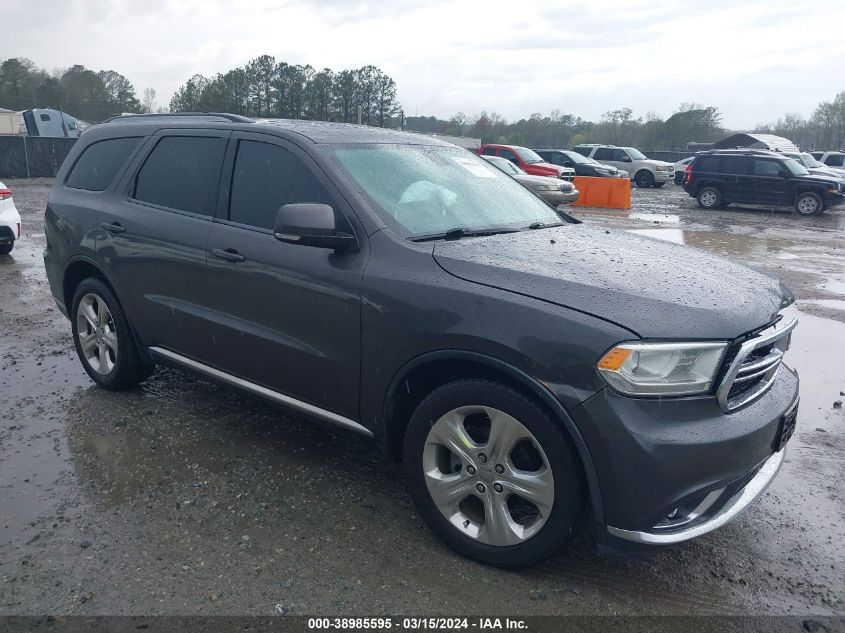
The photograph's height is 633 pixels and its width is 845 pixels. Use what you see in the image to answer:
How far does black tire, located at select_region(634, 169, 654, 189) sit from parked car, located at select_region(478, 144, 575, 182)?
7.14 meters

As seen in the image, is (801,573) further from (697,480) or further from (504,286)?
(504,286)

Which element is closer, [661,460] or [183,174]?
[661,460]

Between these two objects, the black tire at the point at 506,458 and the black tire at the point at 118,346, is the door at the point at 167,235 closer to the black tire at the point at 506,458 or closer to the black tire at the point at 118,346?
the black tire at the point at 118,346

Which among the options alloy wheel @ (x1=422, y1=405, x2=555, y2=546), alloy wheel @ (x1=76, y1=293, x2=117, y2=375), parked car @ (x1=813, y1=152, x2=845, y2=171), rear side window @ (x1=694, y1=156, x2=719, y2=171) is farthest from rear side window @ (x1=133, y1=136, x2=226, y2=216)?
parked car @ (x1=813, y1=152, x2=845, y2=171)

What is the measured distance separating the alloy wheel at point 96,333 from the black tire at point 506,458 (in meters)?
2.61

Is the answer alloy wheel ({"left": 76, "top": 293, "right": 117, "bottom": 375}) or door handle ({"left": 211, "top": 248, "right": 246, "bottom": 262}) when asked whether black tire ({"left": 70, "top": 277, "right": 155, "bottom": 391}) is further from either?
door handle ({"left": 211, "top": 248, "right": 246, "bottom": 262})

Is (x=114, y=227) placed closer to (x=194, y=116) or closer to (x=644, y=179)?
(x=194, y=116)

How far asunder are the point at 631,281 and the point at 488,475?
97 centimetres

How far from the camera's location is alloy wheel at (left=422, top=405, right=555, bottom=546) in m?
2.70

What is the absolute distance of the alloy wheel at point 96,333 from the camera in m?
4.68

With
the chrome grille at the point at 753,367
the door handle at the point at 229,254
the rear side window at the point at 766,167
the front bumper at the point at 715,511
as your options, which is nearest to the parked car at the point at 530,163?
the rear side window at the point at 766,167

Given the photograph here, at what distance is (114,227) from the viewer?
441cm

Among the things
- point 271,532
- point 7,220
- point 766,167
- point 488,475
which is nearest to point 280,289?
point 271,532

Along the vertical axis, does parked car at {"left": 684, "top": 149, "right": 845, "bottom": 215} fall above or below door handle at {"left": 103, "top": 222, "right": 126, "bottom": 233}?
below
